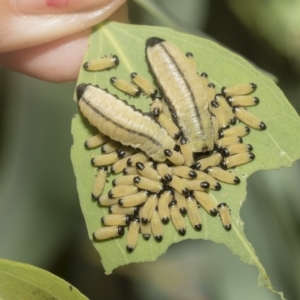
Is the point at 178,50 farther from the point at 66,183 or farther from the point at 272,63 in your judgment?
the point at 66,183

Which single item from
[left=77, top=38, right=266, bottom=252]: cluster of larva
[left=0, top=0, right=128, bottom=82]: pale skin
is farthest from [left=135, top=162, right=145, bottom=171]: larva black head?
[left=0, top=0, right=128, bottom=82]: pale skin

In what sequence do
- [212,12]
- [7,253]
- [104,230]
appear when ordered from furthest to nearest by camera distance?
[212,12]
[7,253]
[104,230]

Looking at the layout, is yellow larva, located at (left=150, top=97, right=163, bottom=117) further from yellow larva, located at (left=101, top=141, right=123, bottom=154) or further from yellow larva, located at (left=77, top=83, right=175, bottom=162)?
yellow larva, located at (left=101, top=141, right=123, bottom=154)

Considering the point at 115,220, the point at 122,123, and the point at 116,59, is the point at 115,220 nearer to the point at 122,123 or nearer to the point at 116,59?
the point at 122,123

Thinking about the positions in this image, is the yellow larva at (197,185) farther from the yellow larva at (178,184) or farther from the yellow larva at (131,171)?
the yellow larva at (131,171)

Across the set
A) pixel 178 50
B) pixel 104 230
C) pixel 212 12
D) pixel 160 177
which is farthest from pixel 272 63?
A: pixel 104 230
